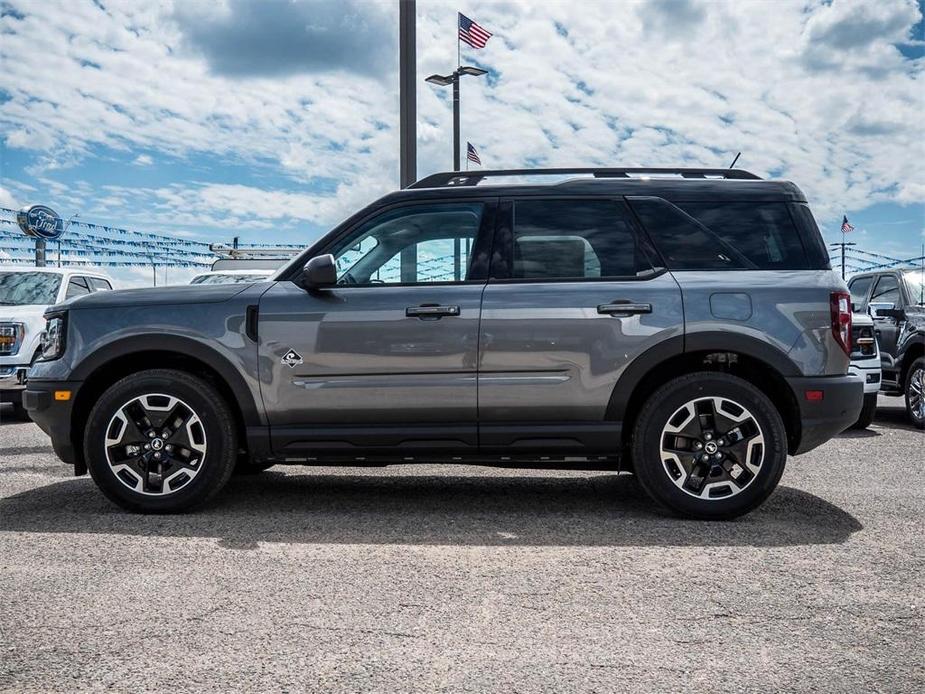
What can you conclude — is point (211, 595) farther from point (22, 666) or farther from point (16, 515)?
point (16, 515)

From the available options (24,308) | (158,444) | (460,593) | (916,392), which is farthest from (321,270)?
(916,392)

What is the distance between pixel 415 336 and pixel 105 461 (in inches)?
75.3

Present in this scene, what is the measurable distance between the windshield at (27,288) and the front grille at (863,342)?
9449 mm

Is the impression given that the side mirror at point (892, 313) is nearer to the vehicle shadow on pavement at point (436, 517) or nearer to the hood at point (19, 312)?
the vehicle shadow on pavement at point (436, 517)

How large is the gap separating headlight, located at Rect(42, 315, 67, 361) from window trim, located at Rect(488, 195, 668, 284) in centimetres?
254

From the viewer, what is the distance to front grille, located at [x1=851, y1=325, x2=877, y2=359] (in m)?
9.20

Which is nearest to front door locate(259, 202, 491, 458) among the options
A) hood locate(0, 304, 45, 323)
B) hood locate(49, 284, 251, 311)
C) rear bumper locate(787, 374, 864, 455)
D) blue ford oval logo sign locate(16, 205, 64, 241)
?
hood locate(49, 284, 251, 311)

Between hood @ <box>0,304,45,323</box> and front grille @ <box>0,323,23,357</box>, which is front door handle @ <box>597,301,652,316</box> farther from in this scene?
hood @ <box>0,304,45,323</box>

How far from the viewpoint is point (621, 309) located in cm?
504

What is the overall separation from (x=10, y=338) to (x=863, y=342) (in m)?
9.37

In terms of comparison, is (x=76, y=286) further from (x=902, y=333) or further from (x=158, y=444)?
(x=902, y=333)

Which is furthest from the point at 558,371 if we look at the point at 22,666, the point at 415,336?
the point at 22,666

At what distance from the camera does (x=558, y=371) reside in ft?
16.6

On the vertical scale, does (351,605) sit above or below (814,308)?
below
